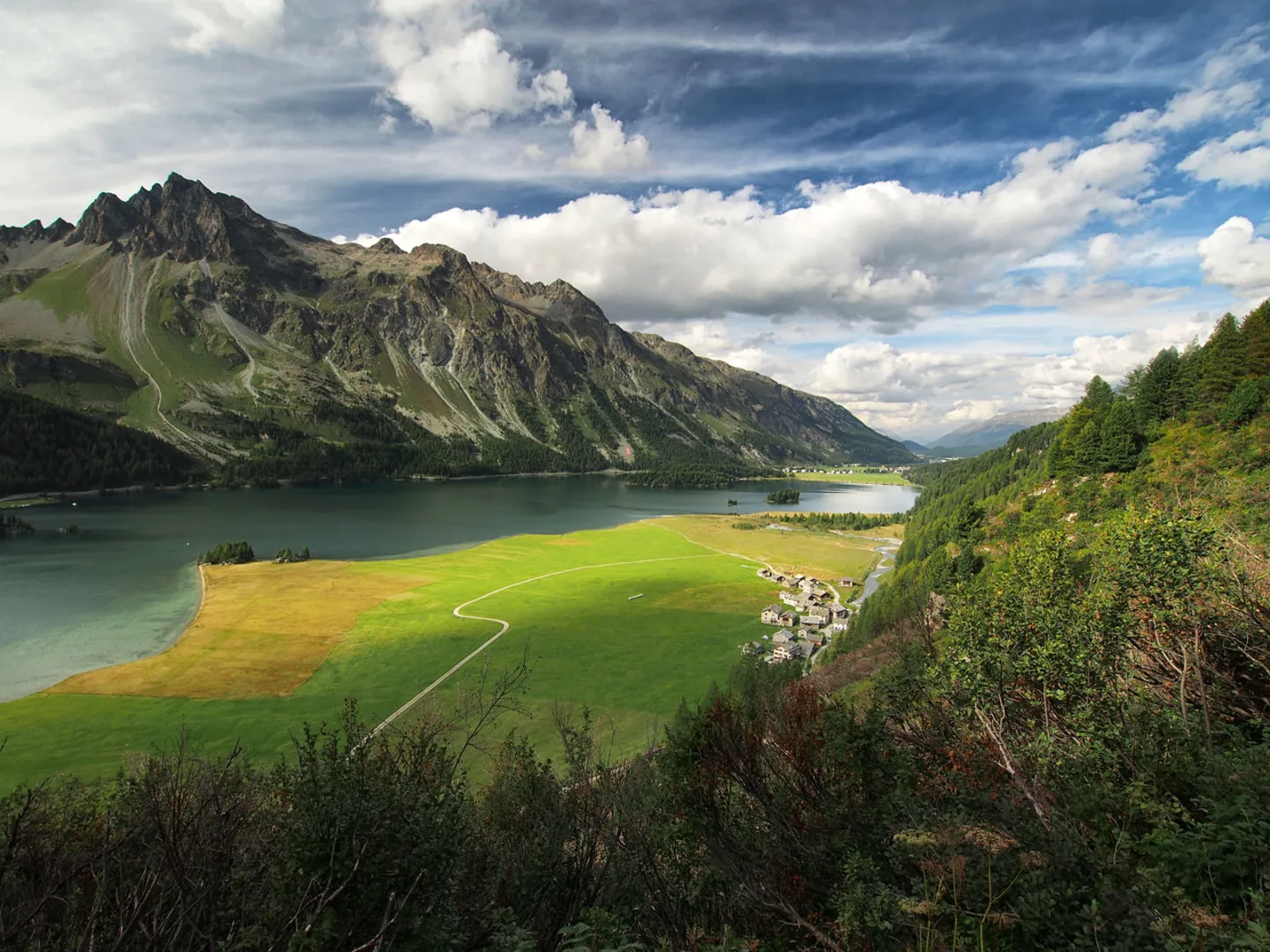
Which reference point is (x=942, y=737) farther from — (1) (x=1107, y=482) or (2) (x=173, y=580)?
(2) (x=173, y=580)

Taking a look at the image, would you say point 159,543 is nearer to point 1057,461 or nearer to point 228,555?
point 228,555

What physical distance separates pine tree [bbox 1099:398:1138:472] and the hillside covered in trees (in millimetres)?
43740

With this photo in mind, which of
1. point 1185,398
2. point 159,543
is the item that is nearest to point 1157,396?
point 1185,398

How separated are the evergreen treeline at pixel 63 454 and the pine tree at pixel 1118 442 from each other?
242279mm

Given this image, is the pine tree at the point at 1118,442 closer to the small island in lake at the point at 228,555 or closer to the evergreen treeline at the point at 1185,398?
the evergreen treeline at the point at 1185,398

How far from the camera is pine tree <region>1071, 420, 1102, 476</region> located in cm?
6000

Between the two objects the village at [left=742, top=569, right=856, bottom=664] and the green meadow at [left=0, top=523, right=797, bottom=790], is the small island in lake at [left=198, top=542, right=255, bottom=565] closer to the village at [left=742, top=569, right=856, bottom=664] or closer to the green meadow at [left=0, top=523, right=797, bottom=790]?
the green meadow at [left=0, top=523, right=797, bottom=790]

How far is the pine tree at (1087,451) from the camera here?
197 ft

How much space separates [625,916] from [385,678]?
4733cm

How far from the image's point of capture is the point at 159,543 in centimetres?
10706

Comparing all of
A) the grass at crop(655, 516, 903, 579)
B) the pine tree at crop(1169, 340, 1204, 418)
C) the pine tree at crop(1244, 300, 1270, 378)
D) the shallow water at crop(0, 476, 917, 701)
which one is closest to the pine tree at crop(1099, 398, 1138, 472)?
the pine tree at crop(1169, 340, 1204, 418)

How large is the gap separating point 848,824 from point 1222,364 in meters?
65.4

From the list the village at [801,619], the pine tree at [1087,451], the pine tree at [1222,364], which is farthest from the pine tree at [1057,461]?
the village at [801,619]

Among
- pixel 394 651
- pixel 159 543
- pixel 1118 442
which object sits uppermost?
pixel 1118 442
